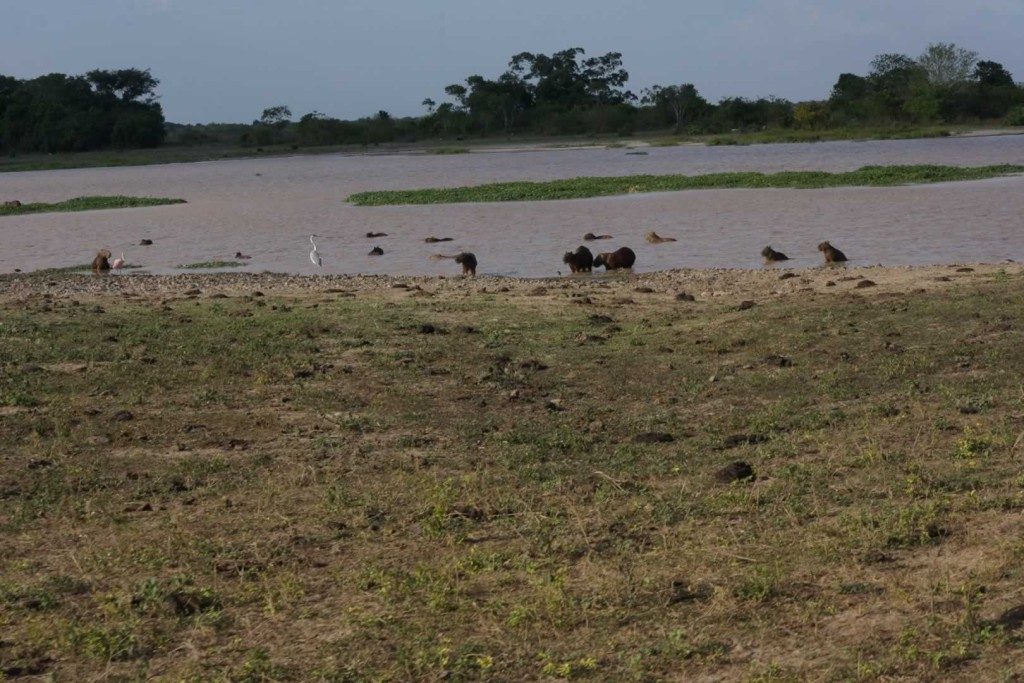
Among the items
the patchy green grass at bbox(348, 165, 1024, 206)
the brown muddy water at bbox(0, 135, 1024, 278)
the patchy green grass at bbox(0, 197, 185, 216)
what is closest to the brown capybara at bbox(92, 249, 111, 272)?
the brown muddy water at bbox(0, 135, 1024, 278)

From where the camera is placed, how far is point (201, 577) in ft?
14.8

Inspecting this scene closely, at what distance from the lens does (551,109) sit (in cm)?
7988

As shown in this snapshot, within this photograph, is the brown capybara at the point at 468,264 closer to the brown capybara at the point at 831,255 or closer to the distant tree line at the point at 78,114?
the brown capybara at the point at 831,255

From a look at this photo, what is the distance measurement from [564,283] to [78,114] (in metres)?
63.6

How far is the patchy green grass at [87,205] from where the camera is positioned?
31.9 m

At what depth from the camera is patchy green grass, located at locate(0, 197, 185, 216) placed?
105 ft

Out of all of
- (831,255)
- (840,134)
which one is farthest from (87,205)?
(840,134)

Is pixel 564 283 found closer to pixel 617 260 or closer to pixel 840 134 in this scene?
pixel 617 260

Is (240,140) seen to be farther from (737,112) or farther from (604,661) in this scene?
(604,661)

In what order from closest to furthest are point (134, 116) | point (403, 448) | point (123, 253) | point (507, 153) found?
1. point (403, 448)
2. point (123, 253)
3. point (507, 153)
4. point (134, 116)

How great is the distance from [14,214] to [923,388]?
28514 millimetres

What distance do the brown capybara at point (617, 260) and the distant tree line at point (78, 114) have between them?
60002 mm

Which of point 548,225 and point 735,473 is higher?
point 735,473

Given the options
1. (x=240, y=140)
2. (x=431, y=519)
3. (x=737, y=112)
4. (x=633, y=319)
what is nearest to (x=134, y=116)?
(x=240, y=140)
